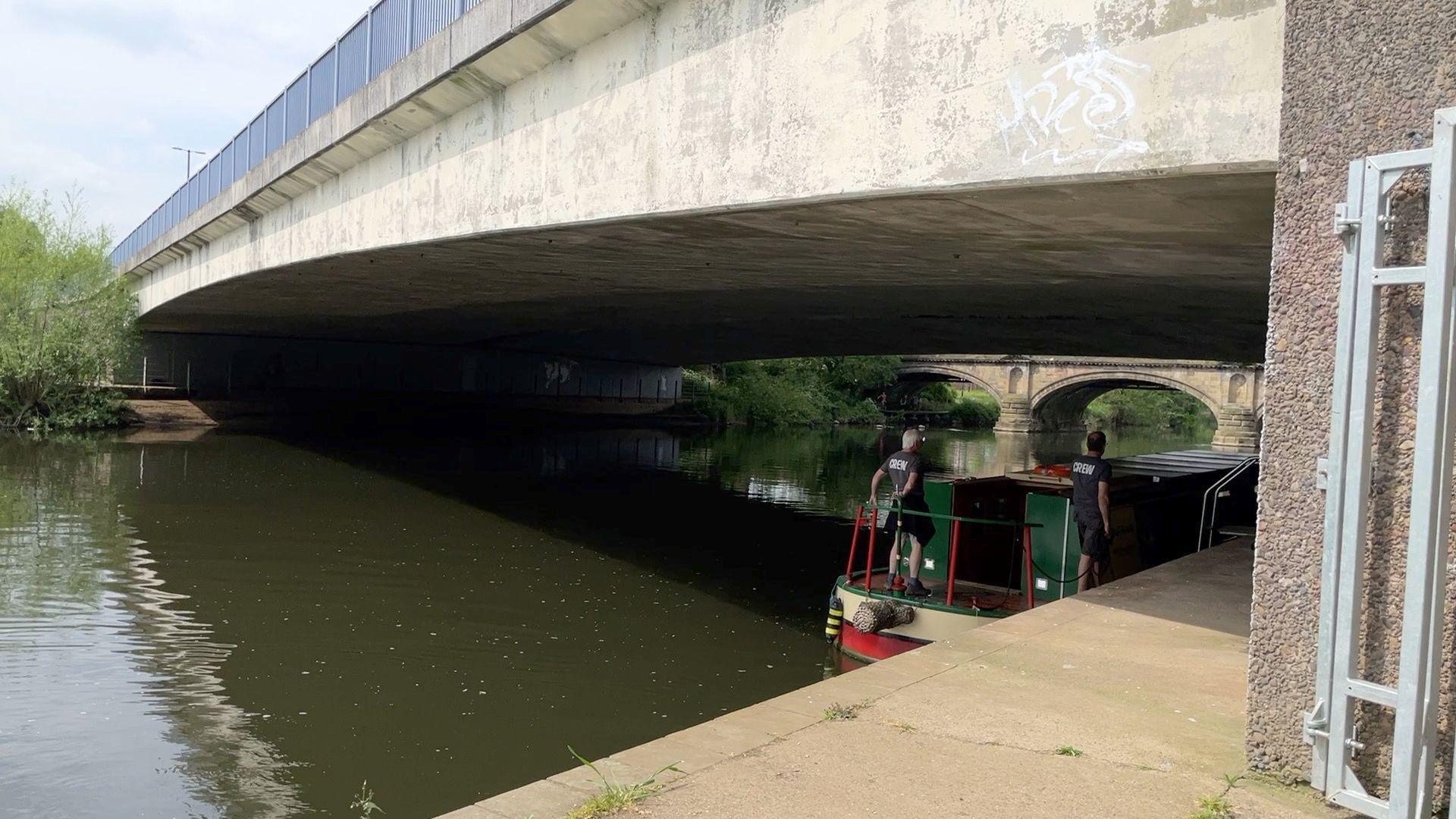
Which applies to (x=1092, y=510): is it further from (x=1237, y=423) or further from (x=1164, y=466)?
(x=1237, y=423)

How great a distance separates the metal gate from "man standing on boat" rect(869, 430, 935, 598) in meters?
5.99

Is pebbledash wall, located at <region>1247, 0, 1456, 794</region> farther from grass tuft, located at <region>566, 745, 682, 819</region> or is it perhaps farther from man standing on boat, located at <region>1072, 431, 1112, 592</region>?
man standing on boat, located at <region>1072, 431, 1112, 592</region>

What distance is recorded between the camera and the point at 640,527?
17.8m

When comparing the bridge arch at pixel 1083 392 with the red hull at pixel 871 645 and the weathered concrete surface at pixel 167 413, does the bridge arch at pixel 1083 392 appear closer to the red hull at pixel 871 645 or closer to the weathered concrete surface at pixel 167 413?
the weathered concrete surface at pixel 167 413

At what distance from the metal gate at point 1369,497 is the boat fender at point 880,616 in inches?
222

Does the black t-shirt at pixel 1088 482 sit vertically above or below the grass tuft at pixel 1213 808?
above

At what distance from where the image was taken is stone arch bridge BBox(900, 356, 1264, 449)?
60.0 meters

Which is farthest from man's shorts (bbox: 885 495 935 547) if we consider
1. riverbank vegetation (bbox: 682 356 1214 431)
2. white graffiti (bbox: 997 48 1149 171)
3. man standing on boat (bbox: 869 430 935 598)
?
riverbank vegetation (bbox: 682 356 1214 431)

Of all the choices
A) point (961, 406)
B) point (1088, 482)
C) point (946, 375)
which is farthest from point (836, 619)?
point (961, 406)

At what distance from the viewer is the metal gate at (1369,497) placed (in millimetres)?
3457

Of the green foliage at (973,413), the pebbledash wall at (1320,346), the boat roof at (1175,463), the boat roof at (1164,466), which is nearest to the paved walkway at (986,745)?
the pebbledash wall at (1320,346)

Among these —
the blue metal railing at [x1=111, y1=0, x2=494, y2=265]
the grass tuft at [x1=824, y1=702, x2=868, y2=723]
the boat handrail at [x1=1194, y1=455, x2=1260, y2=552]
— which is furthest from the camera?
the blue metal railing at [x1=111, y1=0, x2=494, y2=265]

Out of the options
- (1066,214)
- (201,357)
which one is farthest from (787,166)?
(201,357)

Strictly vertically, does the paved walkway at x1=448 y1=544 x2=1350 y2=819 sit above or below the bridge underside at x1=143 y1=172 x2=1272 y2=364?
below
